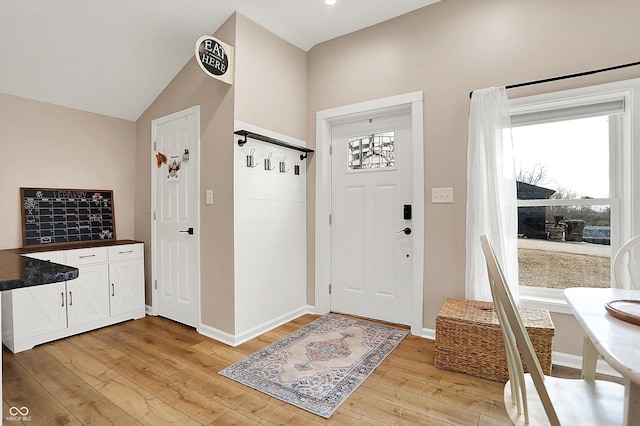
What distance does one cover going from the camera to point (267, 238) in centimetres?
310

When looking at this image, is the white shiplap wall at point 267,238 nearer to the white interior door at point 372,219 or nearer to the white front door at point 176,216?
the white interior door at point 372,219

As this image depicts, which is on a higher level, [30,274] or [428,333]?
[30,274]

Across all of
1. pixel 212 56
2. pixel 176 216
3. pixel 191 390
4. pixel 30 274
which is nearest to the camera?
pixel 30 274

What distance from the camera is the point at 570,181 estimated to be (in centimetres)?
244

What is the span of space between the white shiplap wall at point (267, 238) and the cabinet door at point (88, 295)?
145 cm

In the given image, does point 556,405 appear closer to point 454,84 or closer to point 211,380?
point 211,380

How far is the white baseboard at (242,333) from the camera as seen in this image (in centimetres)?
276

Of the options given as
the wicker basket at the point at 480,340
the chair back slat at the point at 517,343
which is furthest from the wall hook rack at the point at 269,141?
the chair back slat at the point at 517,343

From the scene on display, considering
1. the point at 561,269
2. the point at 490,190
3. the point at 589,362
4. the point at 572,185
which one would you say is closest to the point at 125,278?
the point at 490,190

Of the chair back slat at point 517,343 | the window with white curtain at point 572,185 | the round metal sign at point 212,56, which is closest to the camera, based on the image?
the chair back slat at point 517,343

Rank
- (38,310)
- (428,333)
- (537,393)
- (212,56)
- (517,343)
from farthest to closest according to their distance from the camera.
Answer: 1. (428,333)
2. (38,310)
3. (212,56)
4. (537,393)
5. (517,343)

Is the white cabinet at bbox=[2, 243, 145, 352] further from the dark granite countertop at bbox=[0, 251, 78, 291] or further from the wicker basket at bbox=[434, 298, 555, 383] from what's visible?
the wicker basket at bbox=[434, 298, 555, 383]

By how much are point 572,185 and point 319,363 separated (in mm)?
2271

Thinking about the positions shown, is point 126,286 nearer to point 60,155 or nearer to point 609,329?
point 60,155
